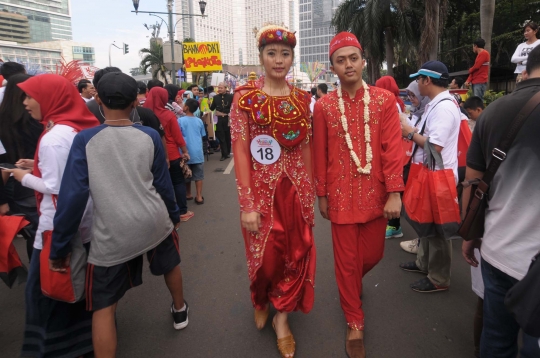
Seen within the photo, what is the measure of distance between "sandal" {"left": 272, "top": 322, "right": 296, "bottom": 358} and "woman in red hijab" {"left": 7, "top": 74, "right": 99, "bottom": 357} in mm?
1357

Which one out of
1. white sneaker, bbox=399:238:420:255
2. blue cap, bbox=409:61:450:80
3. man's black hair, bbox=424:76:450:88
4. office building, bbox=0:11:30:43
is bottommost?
white sneaker, bbox=399:238:420:255

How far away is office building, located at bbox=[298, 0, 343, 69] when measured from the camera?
97.1 meters

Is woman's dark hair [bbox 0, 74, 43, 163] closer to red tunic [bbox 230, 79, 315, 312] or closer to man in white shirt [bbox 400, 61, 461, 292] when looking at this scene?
red tunic [bbox 230, 79, 315, 312]

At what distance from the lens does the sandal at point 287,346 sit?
93.1 inches

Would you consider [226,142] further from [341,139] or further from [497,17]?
[497,17]

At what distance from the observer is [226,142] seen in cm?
970

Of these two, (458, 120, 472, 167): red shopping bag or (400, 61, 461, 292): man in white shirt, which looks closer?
(400, 61, 461, 292): man in white shirt

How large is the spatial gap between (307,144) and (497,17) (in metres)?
24.5

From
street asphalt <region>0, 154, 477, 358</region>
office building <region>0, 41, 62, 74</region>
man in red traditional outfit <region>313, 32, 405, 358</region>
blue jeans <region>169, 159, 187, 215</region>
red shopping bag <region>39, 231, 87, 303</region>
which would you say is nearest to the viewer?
red shopping bag <region>39, 231, 87, 303</region>

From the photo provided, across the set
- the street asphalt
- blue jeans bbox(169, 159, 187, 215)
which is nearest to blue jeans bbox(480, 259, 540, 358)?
the street asphalt

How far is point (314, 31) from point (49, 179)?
4478 inches

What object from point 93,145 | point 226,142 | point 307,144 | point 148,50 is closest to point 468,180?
point 307,144

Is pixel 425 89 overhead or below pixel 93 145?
overhead

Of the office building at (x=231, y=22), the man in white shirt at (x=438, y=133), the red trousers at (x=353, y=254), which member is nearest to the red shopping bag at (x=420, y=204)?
the man in white shirt at (x=438, y=133)
